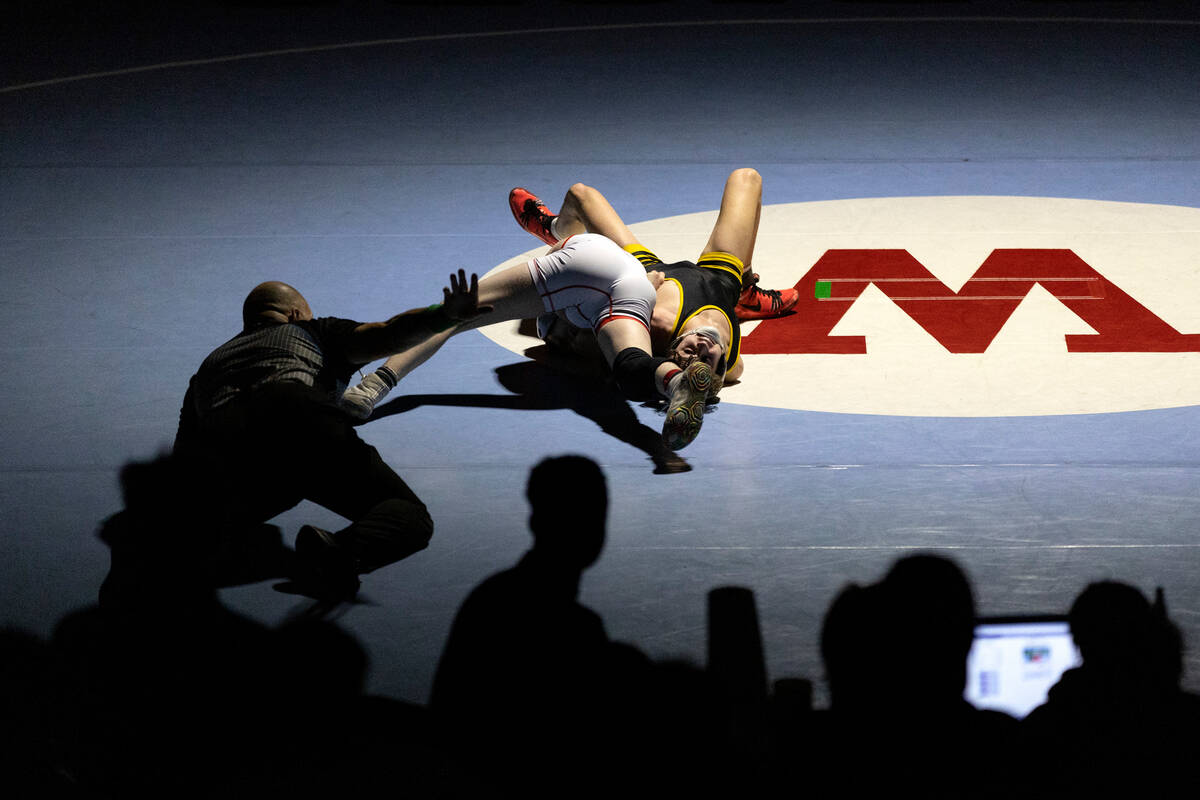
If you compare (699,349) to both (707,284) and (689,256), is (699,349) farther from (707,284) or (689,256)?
(689,256)

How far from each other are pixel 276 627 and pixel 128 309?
2805 millimetres

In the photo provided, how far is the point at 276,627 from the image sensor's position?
3.21 meters

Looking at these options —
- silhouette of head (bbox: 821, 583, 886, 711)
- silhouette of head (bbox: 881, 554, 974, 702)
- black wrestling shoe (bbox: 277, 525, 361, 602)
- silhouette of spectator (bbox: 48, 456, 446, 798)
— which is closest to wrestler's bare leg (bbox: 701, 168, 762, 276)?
silhouette of head (bbox: 881, 554, 974, 702)

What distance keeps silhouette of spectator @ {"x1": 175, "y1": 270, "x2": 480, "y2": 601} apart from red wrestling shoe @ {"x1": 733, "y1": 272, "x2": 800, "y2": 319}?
205cm

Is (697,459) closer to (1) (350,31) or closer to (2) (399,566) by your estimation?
(2) (399,566)

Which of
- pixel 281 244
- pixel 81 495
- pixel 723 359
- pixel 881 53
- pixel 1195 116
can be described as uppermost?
pixel 881 53

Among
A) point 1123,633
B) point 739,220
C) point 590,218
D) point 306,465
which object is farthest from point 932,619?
point 590,218

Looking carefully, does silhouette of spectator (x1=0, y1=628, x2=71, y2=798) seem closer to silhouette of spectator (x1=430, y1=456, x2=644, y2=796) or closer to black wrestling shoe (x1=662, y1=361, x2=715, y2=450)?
silhouette of spectator (x1=430, y1=456, x2=644, y2=796)

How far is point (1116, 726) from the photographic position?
2.31 metres

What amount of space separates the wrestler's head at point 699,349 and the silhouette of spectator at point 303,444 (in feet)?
3.32

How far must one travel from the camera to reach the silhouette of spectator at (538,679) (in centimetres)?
263

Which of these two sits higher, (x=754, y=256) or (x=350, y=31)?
(x=350, y=31)

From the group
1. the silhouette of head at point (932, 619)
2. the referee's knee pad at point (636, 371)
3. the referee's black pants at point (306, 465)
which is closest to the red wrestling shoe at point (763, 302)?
the referee's knee pad at point (636, 371)

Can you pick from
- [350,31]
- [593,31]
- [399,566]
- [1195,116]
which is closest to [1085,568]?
[399,566]
